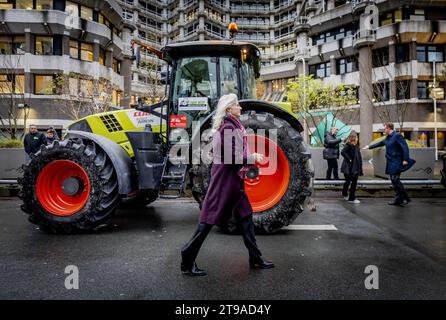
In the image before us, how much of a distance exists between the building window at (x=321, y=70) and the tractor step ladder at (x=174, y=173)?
117 ft

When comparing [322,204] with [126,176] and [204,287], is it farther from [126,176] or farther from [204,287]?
[204,287]

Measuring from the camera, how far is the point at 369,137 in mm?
32906

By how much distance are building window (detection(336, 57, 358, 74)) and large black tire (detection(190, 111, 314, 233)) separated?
33.3 m

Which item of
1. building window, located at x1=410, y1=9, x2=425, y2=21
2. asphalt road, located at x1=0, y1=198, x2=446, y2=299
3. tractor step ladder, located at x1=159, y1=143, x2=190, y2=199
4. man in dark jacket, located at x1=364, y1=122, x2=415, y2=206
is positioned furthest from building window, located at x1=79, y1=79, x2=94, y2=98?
building window, located at x1=410, y1=9, x2=425, y2=21

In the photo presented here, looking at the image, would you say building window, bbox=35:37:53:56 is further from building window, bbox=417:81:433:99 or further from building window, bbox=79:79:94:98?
building window, bbox=417:81:433:99

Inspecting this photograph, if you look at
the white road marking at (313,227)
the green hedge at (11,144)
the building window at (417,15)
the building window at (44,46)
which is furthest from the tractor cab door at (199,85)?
the building window at (417,15)

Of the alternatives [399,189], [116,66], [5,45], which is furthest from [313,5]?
[399,189]

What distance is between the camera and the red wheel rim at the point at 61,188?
5.18 m

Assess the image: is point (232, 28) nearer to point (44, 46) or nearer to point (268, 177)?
point (268, 177)

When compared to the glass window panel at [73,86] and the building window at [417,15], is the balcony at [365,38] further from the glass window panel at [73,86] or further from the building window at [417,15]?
the glass window panel at [73,86]

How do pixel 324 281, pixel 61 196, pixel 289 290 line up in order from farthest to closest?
pixel 61 196 → pixel 324 281 → pixel 289 290

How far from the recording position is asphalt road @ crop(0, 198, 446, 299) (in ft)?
9.84

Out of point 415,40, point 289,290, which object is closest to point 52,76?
point 289,290

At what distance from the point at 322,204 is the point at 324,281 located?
5042 millimetres
